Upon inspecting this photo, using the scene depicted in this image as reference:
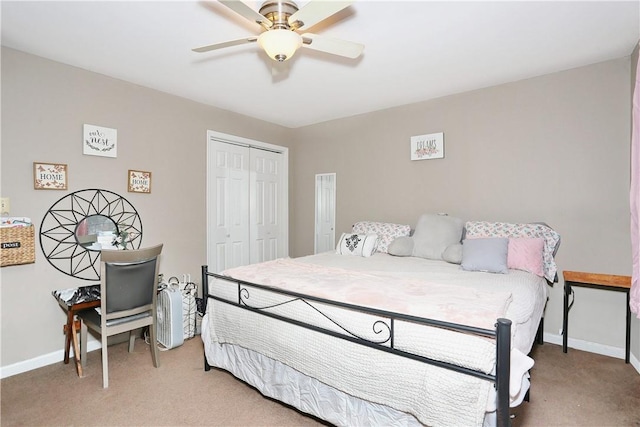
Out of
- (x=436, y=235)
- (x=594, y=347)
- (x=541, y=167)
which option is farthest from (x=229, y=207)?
(x=594, y=347)

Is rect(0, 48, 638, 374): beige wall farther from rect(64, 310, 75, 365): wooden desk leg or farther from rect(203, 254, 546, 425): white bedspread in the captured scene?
rect(203, 254, 546, 425): white bedspread

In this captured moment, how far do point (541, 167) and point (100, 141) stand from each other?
406 centimetres

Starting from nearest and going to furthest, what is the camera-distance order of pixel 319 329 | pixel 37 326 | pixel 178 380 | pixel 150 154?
pixel 319 329 → pixel 178 380 → pixel 37 326 → pixel 150 154

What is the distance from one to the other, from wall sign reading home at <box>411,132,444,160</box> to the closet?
1954 millimetres

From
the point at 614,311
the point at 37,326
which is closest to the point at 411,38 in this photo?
the point at 614,311

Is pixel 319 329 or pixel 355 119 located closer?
pixel 319 329

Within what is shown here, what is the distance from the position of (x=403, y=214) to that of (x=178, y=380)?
279 centimetres

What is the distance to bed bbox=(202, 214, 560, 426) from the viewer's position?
1290mm

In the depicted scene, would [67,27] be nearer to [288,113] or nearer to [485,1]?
[288,113]

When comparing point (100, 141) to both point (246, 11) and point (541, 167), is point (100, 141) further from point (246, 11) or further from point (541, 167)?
point (541, 167)

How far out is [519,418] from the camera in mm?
1925

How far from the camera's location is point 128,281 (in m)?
2.37

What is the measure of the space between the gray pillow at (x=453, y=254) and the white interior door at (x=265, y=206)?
2.50 metres

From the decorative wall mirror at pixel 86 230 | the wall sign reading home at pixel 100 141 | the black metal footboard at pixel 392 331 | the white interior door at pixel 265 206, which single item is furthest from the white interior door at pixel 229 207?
the black metal footboard at pixel 392 331
